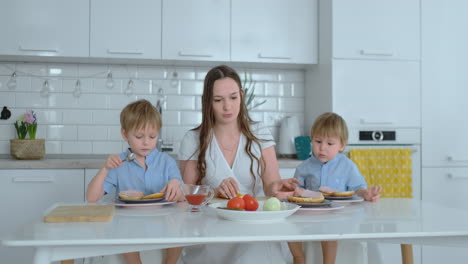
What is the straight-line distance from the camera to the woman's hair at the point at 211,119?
7.11 feet

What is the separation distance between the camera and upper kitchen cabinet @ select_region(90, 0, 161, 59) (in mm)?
3230

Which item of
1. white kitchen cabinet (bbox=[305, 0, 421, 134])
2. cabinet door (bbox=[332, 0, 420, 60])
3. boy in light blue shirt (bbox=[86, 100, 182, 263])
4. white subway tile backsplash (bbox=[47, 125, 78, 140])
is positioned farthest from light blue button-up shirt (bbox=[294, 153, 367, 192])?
white subway tile backsplash (bbox=[47, 125, 78, 140])

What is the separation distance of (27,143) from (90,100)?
0.64m

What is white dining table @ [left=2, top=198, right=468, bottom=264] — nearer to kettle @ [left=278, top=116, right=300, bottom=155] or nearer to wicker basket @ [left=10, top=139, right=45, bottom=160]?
wicker basket @ [left=10, top=139, right=45, bottom=160]

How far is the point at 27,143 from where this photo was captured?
3.07m

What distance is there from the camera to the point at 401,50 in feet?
10.8

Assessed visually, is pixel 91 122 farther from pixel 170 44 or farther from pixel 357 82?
pixel 357 82

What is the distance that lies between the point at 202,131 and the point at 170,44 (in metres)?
1.24

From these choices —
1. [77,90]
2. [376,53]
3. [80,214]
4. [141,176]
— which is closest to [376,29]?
[376,53]

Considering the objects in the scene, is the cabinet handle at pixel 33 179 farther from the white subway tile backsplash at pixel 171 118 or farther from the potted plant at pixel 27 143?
the white subway tile backsplash at pixel 171 118

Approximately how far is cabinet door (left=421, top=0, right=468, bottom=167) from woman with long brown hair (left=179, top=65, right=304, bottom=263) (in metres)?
1.54

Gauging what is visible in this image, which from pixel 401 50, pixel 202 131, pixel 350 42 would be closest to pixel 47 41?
pixel 202 131

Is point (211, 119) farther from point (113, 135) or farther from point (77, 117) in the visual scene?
point (77, 117)

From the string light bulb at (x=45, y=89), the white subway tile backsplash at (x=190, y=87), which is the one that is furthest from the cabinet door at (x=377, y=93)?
the string light bulb at (x=45, y=89)
